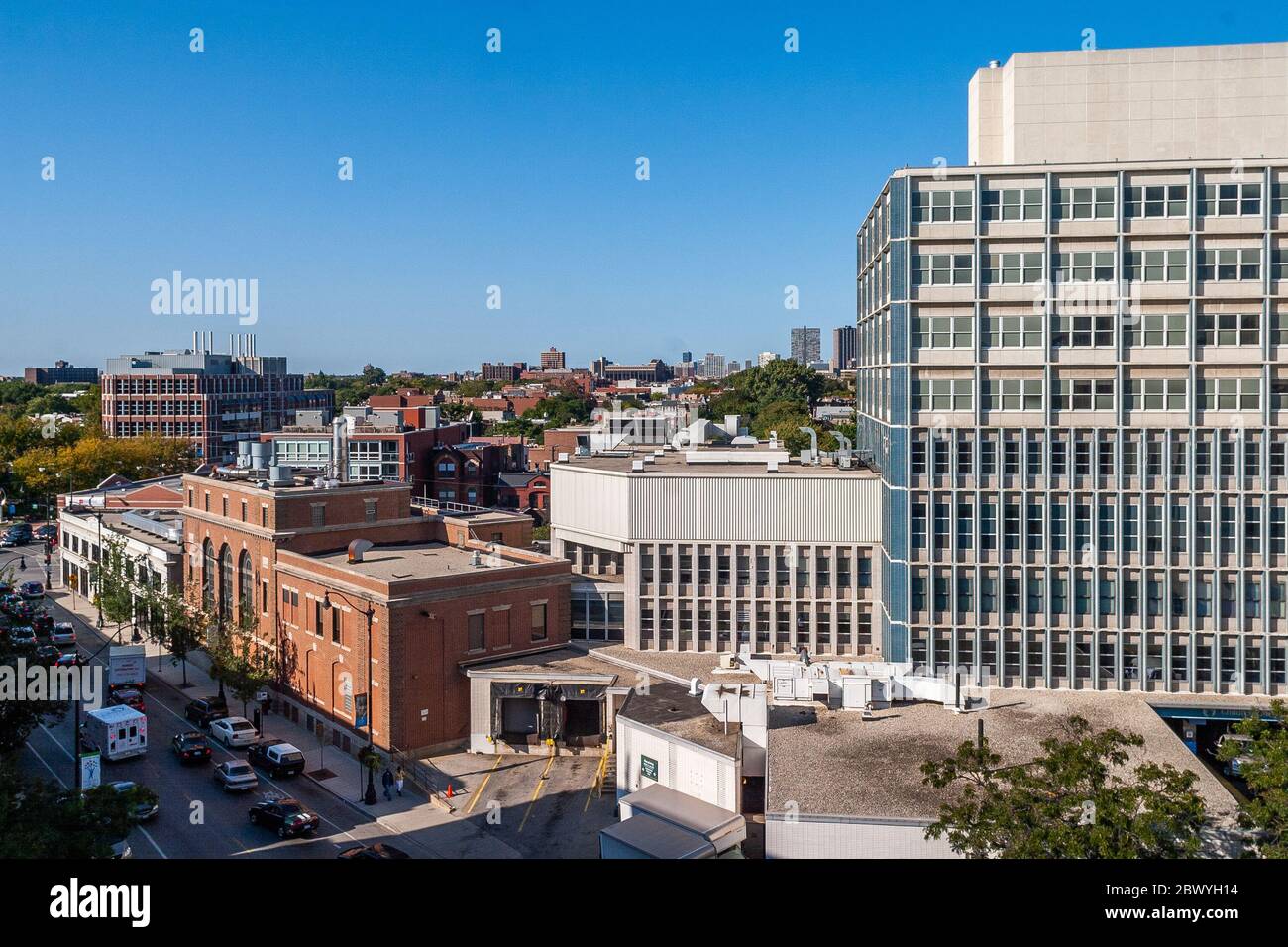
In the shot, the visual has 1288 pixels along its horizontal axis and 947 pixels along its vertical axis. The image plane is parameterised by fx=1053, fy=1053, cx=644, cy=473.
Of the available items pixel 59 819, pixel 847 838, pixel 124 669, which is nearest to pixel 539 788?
pixel 847 838

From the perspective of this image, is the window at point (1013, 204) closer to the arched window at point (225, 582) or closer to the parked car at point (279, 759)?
the parked car at point (279, 759)

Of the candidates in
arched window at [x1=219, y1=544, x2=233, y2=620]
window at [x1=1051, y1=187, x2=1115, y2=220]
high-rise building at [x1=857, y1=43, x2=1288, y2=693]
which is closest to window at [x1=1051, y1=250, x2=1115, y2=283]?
high-rise building at [x1=857, y1=43, x2=1288, y2=693]

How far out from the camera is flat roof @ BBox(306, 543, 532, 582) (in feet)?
137

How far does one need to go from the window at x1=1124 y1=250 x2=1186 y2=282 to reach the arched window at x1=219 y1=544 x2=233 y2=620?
4083 cm

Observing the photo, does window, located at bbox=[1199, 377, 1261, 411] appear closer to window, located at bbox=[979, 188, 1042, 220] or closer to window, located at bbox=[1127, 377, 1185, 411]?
window, located at bbox=[1127, 377, 1185, 411]

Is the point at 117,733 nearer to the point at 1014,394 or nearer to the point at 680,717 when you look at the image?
the point at 680,717

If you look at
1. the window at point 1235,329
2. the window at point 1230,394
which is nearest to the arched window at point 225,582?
the window at point 1230,394

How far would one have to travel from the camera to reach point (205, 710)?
43.9 meters

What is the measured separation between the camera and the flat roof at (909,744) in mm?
27359

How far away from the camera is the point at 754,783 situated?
32.8m

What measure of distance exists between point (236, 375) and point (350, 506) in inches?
3538

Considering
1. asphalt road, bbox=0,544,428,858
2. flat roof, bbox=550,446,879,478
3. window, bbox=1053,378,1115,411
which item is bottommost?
asphalt road, bbox=0,544,428,858

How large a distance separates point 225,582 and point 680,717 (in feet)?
89.9
